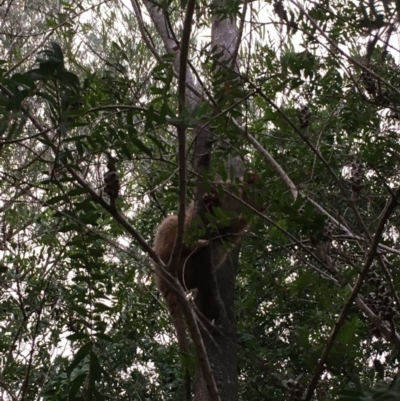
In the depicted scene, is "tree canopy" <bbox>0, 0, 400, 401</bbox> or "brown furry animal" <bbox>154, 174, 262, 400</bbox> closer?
"tree canopy" <bbox>0, 0, 400, 401</bbox>

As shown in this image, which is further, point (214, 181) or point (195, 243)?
point (195, 243)

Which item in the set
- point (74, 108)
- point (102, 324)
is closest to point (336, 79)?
point (74, 108)

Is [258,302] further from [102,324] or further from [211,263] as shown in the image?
[102,324]

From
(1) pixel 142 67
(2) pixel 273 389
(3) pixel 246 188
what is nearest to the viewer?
(3) pixel 246 188

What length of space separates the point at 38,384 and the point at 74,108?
338cm

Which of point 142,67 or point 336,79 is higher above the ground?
point 142,67

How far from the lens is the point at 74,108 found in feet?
6.41

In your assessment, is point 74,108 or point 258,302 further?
point 258,302

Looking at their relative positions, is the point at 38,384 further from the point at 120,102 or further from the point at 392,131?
the point at 392,131

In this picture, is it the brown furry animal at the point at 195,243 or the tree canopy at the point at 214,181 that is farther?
the brown furry animal at the point at 195,243

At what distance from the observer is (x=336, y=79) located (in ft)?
9.25

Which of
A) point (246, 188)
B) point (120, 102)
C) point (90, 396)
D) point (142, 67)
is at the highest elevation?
point (142, 67)

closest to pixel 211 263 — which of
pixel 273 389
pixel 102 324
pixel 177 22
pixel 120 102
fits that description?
pixel 120 102

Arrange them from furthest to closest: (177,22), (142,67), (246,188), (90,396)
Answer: (177,22), (142,67), (246,188), (90,396)
